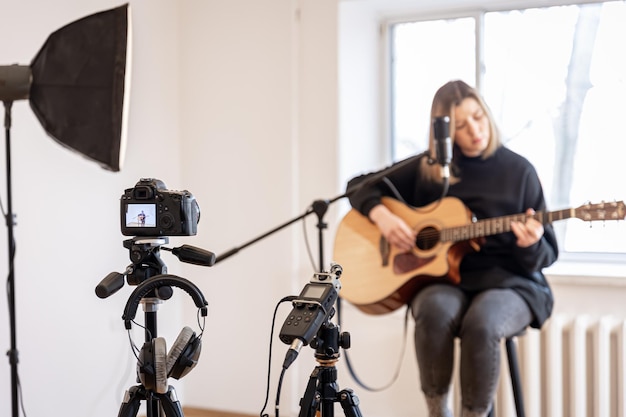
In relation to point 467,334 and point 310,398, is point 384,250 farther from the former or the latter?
point 310,398

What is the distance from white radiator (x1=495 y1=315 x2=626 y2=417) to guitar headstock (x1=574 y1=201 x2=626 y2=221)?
1.96 feet

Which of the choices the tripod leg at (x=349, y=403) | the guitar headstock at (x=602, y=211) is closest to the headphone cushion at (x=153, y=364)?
the tripod leg at (x=349, y=403)

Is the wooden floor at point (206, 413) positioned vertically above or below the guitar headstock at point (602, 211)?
below

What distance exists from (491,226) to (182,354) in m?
1.29

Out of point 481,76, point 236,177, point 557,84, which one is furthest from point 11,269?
point 557,84

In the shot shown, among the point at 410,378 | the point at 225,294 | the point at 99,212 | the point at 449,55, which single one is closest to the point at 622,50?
Answer: the point at 449,55

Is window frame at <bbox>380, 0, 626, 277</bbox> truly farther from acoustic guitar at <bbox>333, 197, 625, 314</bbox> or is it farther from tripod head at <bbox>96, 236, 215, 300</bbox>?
tripod head at <bbox>96, 236, 215, 300</bbox>

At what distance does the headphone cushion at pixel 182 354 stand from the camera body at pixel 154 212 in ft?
0.74

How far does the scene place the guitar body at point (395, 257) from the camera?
101 inches

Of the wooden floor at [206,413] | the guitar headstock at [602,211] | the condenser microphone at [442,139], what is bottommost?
the wooden floor at [206,413]

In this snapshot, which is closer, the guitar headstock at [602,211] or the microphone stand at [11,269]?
the microphone stand at [11,269]

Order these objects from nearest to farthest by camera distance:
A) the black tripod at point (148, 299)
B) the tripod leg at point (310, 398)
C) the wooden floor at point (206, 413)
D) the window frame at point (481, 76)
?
the tripod leg at point (310, 398), the black tripod at point (148, 299), the window frame at point (481, 76), the wooden floor at point (206, 413)

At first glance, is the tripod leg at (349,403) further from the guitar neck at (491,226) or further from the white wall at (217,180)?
the white wall at (217,180)

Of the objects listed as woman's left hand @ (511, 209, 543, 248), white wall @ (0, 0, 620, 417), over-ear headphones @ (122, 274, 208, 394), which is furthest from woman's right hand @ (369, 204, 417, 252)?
over-ear headphones @ (122, 274, 208, 394)
